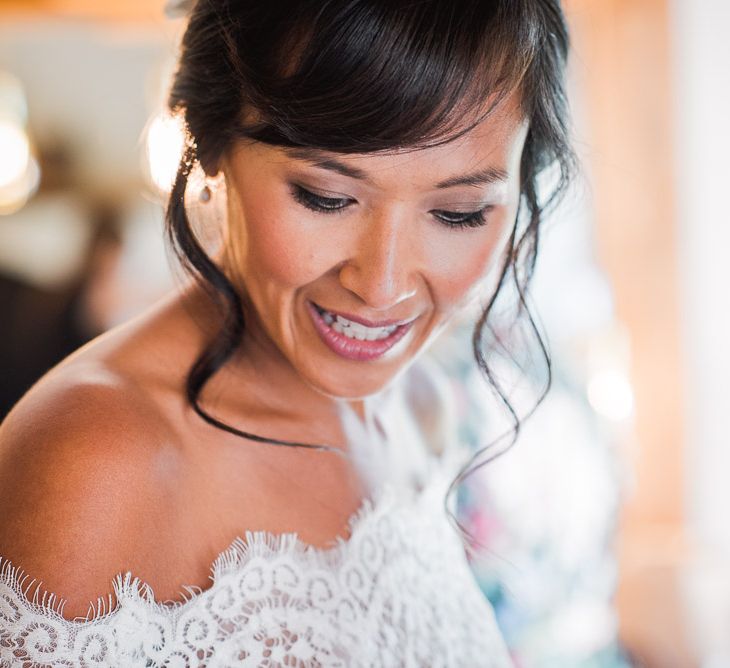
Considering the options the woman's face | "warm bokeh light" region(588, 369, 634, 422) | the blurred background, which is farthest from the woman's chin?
"warm bokeh light" region(588, 369, 634, 422)

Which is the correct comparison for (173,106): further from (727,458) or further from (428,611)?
(727,458)

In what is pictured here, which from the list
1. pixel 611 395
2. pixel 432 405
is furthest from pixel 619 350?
pixel 432 405

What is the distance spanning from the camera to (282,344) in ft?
3.49

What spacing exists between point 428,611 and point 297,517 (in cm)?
27

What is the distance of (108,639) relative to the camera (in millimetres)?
833

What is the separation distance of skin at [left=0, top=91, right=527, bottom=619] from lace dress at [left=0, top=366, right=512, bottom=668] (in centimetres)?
3

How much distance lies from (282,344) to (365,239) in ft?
0.64

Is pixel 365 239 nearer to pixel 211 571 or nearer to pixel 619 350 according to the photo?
pixel 211 571

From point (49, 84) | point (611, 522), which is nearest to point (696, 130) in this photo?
point (611, 522)

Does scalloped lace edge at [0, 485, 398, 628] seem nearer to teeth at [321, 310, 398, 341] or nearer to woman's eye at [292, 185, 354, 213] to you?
teeth at [321, 310, 398, 341]

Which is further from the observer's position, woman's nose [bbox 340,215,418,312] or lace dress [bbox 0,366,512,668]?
woman's nose [bbox 340,215,418,312]

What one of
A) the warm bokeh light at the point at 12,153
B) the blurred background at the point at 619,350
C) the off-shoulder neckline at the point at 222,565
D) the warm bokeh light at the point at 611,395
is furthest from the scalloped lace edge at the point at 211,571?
the warm bokeh light at the point at 12,153

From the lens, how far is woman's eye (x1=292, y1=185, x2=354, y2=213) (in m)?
0.94

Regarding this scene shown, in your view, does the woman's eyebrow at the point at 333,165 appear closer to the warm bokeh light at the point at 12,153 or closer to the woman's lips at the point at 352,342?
the woman's lips at the point at 352,342
